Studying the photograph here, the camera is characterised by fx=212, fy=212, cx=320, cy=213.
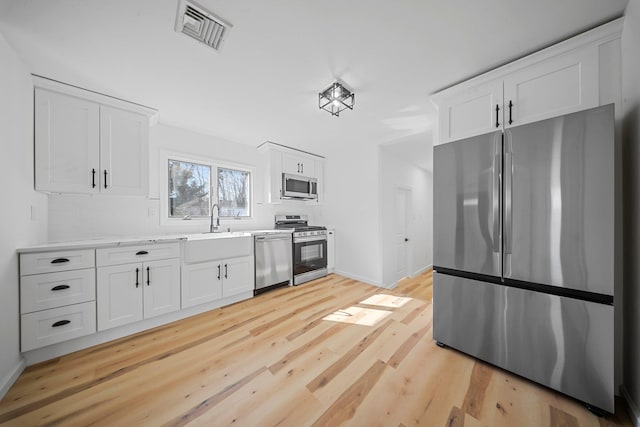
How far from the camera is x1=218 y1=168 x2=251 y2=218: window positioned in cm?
360

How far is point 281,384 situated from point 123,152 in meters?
2.84

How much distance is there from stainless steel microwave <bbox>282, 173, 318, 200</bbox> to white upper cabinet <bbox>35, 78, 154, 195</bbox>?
2.03 metres

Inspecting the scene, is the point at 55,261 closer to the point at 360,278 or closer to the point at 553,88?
the point at 360,278

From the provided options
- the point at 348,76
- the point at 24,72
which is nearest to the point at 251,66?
the point at 348,76

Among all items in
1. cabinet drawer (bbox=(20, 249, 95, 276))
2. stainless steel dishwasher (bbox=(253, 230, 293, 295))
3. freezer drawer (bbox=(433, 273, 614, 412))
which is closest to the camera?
freezer drawer (bbox=(433, 273, 614, 412))

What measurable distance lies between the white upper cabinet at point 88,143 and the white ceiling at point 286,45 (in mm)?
185

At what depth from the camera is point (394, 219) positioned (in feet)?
13.4

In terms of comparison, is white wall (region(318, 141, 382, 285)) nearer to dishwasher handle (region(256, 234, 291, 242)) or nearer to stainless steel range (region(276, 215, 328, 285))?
stainless steel range (region(276, 215, 328, 285))

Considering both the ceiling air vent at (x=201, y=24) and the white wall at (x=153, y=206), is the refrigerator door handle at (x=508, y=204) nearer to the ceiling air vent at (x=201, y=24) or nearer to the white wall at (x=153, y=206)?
the ceiling air vent at (x=201, y=24)

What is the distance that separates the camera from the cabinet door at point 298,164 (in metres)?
4.04

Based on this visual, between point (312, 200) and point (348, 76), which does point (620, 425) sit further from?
point (312, 200)

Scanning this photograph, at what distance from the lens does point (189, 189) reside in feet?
10.7

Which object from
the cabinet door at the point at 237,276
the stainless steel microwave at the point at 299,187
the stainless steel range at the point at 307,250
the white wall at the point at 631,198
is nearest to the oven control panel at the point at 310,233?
the stainless steel range at the point at 307,250

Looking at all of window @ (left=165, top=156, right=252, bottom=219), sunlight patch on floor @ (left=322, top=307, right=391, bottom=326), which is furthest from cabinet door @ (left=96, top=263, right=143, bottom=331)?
sunlight patch on floor @ (left=322, top=307, right=391, bottom=326)
